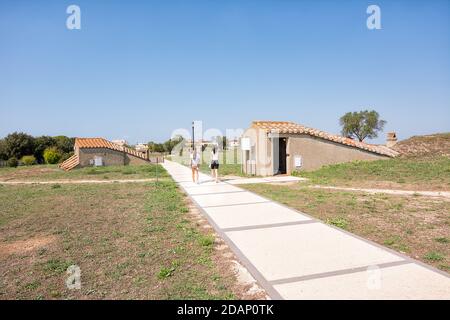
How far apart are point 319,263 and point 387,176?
35.8 ft

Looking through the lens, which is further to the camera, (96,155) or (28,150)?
(28,150)

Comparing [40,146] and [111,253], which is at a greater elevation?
[40,146]

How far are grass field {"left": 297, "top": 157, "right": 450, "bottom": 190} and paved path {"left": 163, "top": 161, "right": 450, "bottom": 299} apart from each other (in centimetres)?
673

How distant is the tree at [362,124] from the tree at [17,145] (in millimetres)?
53440

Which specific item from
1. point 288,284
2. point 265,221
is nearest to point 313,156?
point 265,221

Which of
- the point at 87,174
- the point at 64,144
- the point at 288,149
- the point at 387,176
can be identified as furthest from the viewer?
the point at 64,144

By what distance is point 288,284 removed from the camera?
10.9 ft

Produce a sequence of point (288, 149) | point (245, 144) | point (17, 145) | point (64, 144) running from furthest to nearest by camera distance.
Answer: point (64, 144), point (17, 145), point (245, 144), point (288, 149)

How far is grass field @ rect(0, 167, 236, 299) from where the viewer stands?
353cm

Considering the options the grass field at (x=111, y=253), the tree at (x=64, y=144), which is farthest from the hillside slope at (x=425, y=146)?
the tree at (x=64, y=144)

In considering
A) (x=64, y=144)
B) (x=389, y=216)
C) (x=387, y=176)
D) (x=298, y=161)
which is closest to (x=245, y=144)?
(x=298, y=161)

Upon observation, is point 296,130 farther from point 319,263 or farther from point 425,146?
point 425,146

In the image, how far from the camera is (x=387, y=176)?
1291 cm

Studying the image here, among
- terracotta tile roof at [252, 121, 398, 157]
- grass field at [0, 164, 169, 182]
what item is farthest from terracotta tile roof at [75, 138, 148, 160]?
terracotta tile roof at [252, 121, 398, 157]
